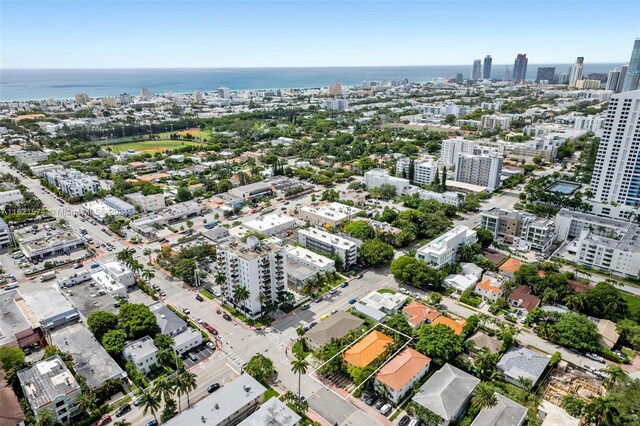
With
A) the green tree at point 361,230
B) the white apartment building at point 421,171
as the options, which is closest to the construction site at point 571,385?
the green tree at point 361,230

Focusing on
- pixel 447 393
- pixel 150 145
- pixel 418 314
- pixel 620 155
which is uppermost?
pixel 620 155

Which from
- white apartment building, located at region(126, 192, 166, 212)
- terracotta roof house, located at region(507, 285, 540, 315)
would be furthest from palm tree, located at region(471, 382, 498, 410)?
white apartment building, located at region(126, 192, 166, 212)

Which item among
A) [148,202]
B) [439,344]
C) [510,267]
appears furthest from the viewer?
[148,202]

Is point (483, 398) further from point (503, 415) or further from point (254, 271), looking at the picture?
point (254, 271)

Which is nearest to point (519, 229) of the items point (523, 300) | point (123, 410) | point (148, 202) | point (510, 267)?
point (510, 267)

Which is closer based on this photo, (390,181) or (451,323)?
(451,323)

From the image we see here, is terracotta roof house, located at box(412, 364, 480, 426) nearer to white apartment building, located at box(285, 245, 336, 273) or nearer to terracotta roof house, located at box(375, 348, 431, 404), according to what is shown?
terracotta roof house, located at box(375, 348, 431, 404)
